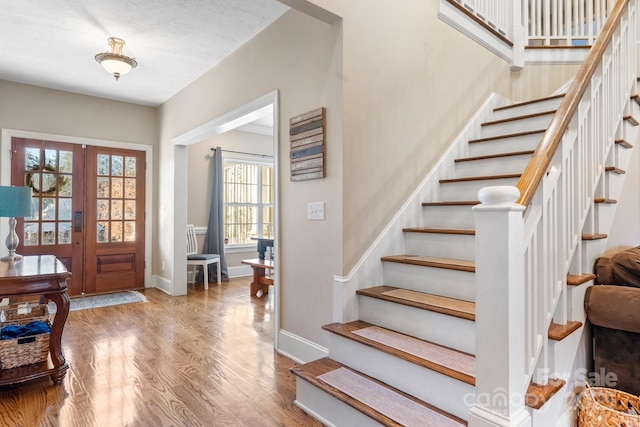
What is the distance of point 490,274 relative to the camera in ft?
4.12

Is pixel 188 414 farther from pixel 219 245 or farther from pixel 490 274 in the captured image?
pixel 219 245

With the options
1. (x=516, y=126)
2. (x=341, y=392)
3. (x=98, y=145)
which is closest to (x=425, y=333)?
(x=341, y=392)

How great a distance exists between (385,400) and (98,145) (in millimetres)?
5191

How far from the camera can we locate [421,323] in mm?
2039

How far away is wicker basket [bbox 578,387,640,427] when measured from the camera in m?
1.56

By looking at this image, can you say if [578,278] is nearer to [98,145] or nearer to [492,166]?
[492,166]

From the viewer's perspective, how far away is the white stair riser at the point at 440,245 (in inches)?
93.4

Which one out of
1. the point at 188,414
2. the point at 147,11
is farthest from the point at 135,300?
the point at 147,11

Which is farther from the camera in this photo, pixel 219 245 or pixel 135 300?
pixel 219 245

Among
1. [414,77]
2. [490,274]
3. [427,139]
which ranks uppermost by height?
[414,77]

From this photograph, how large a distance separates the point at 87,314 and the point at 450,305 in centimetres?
409

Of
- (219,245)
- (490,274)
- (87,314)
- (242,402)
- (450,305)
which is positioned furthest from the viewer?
(219,245)

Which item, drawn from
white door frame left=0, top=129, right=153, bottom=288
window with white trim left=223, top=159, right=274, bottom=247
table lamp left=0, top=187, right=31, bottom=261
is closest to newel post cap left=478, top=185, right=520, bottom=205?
table lamp left=0, top=187, right=31, bottom=261

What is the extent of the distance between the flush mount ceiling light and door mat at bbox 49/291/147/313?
283cm
